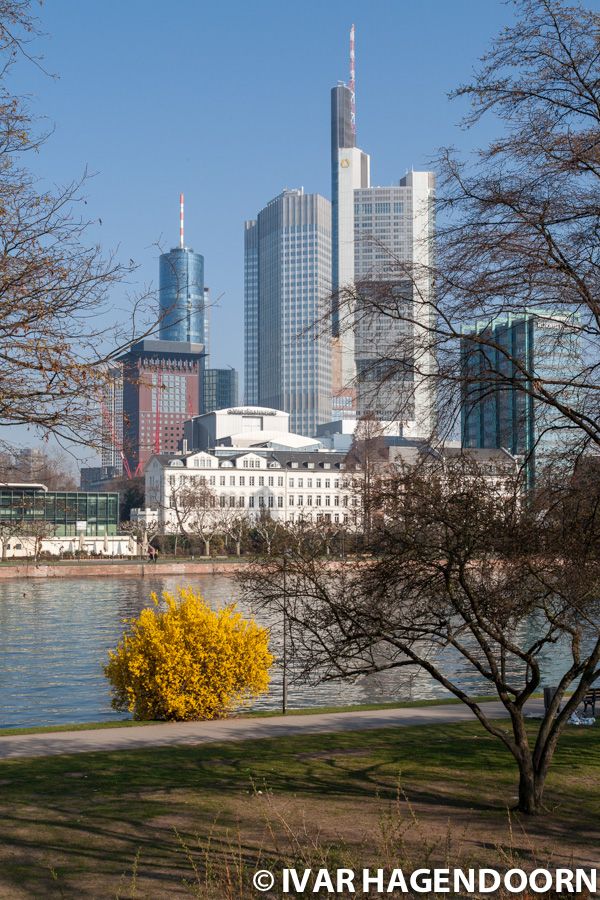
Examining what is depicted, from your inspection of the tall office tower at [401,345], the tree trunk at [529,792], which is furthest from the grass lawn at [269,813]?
the tall office tower at [401,345]

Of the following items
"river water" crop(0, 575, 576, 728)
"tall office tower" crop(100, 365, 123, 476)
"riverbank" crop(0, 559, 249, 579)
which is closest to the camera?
"tall office tower" crop(100, 365, 123, 476)

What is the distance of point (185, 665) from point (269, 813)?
948 cm

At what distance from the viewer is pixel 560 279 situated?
9.27 m

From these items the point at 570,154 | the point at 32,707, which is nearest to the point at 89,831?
the point at 570,154

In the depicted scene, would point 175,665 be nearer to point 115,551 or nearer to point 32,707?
point 32,707

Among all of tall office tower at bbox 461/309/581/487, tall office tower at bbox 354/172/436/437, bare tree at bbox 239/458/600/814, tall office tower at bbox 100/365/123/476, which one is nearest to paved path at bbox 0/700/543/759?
bare tree at bbox 239/458/600/814

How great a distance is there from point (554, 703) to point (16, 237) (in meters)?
7.65

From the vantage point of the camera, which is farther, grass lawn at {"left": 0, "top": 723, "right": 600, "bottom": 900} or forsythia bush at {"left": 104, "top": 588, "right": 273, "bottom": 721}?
forsythia bush at {"left": 104, "top": 588, "right": 273, "bottom": 721}

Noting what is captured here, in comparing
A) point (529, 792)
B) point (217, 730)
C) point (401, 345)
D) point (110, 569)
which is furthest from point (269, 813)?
point (110, 569)

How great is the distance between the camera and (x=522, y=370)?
29.2 feet

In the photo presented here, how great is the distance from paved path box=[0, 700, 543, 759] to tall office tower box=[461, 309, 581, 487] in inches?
337

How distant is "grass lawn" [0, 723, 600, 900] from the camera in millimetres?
9016

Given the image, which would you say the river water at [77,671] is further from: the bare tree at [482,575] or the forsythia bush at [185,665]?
the bare tree at [482,575]

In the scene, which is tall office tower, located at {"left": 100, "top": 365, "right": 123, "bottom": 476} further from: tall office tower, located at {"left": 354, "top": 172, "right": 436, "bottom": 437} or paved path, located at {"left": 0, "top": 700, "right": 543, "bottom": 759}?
paved path, located at {"left": 0, "top": 700, "right": 543, "bottom": 759}
